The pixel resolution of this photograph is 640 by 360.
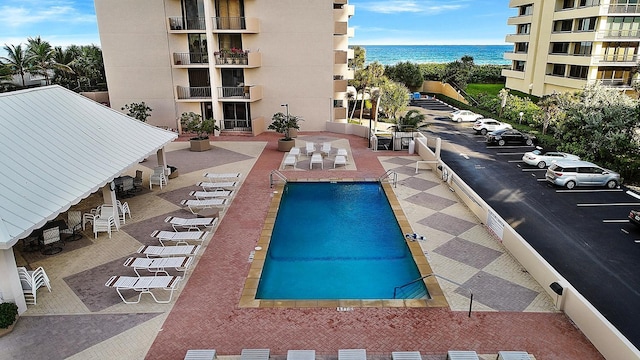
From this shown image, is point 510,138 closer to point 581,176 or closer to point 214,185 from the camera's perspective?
point 581,176

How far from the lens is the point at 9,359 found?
357 inches

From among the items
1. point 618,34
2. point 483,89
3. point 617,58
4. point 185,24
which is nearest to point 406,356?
point 185,24

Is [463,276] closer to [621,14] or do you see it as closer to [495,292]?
[495,292]

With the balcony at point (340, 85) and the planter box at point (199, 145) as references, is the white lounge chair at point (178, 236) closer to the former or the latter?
the planter box at point (199, 145)

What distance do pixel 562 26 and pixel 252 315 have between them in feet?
156

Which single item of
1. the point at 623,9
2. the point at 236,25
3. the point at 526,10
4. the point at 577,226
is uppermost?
the point at 526,10

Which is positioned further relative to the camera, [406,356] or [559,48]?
[559,48]

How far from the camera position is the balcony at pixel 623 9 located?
37.0 meters

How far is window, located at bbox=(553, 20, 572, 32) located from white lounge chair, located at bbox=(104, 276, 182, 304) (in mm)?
47224

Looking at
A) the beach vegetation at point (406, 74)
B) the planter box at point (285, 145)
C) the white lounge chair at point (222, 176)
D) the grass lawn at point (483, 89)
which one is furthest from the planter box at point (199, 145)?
the beach vegetation at point (406, 74)

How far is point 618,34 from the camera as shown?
37.9m

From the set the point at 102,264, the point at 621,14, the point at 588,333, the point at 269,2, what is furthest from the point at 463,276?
the point at 621,14

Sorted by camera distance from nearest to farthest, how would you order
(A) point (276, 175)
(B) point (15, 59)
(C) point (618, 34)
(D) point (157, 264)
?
(D) point (157, 264)
(A) point (276, 175)
(B) point (15, 59)
(C) point (618, 34)

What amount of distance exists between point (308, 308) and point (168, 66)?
2754cm
